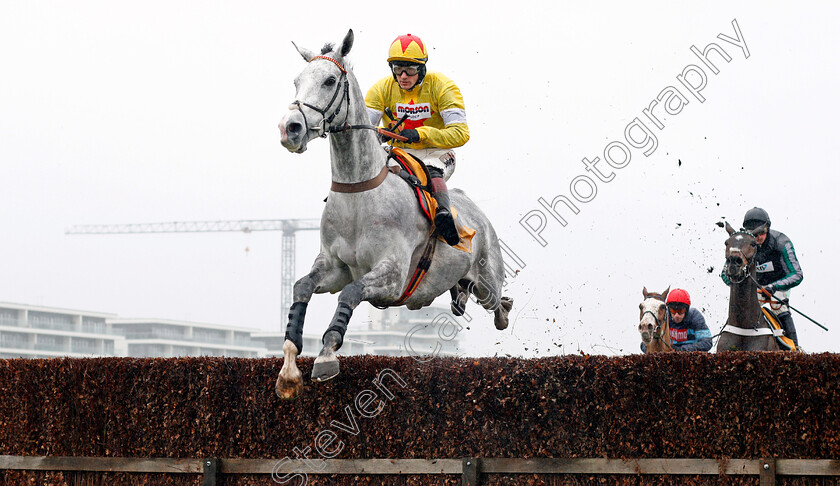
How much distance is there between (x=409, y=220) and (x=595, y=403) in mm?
1914

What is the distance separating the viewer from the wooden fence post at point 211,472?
23.0ft

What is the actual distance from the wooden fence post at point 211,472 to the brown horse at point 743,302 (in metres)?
4.85

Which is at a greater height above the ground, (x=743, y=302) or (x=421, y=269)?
(x=421, y=269)

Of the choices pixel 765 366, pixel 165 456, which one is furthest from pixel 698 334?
pixel 165 456

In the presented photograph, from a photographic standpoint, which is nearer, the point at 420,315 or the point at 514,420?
the point at 514,420

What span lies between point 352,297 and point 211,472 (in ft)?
6.77

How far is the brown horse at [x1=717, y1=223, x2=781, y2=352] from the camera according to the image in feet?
28.2

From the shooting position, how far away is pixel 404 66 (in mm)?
7406

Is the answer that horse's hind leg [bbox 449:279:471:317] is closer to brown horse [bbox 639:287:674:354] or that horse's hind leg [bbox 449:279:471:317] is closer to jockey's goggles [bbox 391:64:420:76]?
jockey's goggles [bbox 391:64:420:76]

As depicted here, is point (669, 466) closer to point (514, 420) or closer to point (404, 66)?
point (514, 420)

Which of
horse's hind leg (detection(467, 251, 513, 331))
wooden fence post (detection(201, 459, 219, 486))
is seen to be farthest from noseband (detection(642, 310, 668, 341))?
wooden fence post (detection(201, 459, 219, 486))

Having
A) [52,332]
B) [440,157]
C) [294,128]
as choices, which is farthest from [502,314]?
[52,332]

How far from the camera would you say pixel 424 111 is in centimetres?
766

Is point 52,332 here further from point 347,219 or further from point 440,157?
point 347,219
